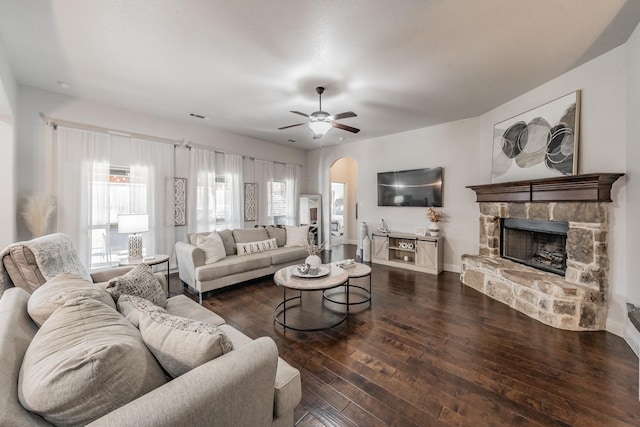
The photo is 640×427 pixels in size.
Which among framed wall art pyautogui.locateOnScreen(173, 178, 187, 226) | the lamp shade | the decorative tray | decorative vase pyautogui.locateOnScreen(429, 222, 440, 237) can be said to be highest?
framed wall art pyautogui.locateOnScreen(173, 178, 187, 226)

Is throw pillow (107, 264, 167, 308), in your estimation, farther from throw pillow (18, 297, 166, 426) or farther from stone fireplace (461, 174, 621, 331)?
stone fireplace (461, 174, 621, 331)

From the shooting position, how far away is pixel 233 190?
5.48m

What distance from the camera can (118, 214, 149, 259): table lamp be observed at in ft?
11.0

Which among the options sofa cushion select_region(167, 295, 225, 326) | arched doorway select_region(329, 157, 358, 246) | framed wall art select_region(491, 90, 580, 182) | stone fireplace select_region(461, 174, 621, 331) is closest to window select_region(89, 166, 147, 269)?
sofa cushion select_region(167, 295, 225, 326)

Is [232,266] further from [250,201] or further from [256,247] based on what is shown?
[250,201]

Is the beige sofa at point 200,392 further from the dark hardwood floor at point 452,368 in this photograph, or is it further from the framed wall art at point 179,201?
the framed wall art at point 179,201

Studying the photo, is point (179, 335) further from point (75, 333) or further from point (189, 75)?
point (189, 75)

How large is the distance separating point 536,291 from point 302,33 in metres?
3.64

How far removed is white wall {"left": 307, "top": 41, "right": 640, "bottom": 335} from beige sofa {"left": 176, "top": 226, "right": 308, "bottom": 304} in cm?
242

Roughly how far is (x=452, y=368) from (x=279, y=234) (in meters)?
3.60

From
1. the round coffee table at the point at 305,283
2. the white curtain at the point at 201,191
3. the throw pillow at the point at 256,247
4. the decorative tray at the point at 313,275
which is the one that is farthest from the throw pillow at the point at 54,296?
the white curtain at the point at 201,191

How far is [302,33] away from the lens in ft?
7.40

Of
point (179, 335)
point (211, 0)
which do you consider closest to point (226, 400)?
point (179, 335)

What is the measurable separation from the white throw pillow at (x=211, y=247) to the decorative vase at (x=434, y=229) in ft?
12.3
